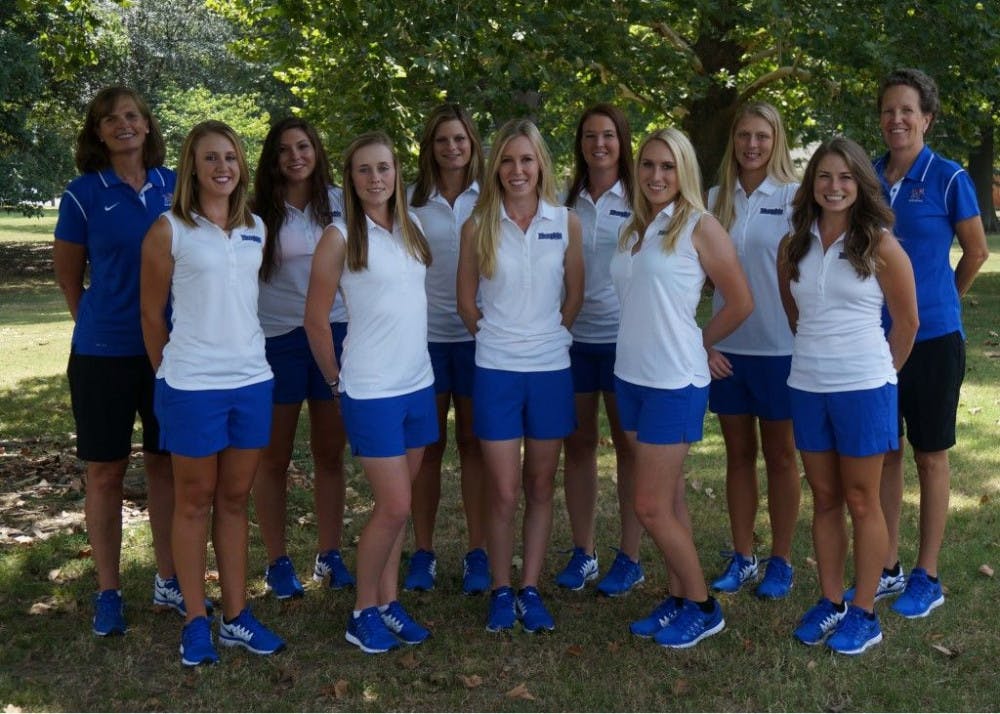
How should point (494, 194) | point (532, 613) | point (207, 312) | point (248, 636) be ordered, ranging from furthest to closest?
point (532, 613) < point (494, 194) < point (248, 636) < point (207, 312)

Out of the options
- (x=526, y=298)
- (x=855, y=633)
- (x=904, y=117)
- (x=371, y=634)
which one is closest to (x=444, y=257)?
(x=526, y=298)

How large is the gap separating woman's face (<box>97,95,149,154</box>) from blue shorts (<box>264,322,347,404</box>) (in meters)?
1.09

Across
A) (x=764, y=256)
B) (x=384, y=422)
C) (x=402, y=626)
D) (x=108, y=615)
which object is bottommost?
(x=108, y=615)

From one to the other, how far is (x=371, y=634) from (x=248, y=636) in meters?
0.53

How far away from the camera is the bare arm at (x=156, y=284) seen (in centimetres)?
457

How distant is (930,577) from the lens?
5453 millimetres

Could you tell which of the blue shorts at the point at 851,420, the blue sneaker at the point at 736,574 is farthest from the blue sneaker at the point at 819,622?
the blue shorts at the point at 851,420

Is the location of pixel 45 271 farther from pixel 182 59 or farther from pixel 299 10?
pixel 299 10

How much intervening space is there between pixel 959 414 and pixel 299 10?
631cm

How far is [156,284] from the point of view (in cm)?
461

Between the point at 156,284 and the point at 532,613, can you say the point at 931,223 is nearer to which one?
the point at 532,613

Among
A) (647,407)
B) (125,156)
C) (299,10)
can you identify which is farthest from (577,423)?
(299,10)

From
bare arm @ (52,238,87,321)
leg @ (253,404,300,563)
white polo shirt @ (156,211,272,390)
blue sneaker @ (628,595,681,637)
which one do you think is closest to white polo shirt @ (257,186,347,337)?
leg @ (253,404,300,563)

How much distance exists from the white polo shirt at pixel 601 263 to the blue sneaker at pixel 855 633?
1639 mm
